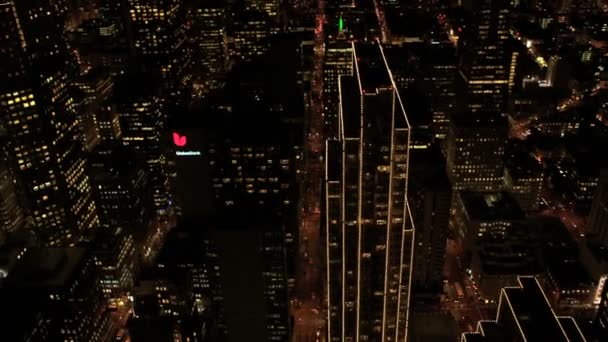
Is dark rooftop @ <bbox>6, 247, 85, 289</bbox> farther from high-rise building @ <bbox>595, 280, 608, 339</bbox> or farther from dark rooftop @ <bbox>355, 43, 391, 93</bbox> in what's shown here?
high-rise building @ <bbox>595, 280, 608, 339</bbox>

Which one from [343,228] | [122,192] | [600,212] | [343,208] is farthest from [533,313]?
[122,192]

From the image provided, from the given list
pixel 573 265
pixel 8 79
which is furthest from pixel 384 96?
pixel 8 79

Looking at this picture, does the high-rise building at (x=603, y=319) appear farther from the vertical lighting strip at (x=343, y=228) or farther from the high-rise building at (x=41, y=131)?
the high-rise building at (x=41, y=131)

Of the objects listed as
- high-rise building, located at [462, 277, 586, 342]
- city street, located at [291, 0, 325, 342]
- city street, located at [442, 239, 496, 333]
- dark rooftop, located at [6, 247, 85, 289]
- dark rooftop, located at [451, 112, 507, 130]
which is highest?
high-rise building, located at [462, 277, 586, 342]

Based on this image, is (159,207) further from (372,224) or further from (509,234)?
(372,224)

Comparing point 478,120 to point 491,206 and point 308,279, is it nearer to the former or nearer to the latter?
point 491,206

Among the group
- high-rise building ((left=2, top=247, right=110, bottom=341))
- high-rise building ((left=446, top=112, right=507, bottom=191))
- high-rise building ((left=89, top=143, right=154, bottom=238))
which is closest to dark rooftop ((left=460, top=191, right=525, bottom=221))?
high-rise building ((left=446, top=112, right=507, bottom=191))
